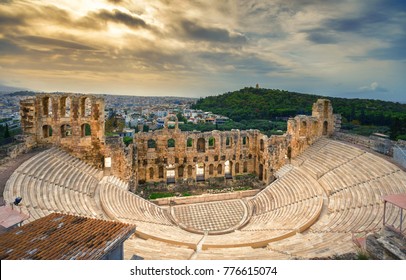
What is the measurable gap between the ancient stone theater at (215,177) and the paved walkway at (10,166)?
15.4 inches

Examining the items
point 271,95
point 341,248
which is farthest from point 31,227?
point 271,95

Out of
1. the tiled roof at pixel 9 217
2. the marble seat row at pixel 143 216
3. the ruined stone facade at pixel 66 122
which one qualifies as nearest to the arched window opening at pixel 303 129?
the marble seat row at pixel 143 216

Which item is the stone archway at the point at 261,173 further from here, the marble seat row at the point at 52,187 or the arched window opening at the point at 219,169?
the marble seat row at the point at 52,187

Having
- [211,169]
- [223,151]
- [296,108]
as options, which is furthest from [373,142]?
[296,108]

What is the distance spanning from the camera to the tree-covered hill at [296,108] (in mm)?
50325

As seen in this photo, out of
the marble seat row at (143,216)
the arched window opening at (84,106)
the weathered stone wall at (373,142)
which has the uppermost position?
the arched window opening at (84,106)

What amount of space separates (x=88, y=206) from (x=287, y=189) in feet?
52.9

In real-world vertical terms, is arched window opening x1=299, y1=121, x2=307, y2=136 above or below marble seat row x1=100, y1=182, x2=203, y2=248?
above

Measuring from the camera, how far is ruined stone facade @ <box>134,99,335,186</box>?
29844mm

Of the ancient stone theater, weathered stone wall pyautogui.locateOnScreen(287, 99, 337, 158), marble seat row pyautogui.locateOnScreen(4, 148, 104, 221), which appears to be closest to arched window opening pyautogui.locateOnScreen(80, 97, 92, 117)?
the ancient stone theater

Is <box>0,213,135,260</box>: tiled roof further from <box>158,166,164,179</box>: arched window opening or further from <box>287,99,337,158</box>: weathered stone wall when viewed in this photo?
<box>287,99,337,158</box>: weathered stone wall

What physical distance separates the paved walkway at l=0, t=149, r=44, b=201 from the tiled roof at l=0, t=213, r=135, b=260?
25.6ft

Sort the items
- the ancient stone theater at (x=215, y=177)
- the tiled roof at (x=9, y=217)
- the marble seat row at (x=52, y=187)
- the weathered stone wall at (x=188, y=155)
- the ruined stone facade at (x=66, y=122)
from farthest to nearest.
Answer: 1. the weathered stone wall at (x=188, y=155)
2. the ruined stone facade at (x=66, y=122)
3. the marble seat row at (x=52, y=187)
4. the ancient stone theater at (x=215, y=177)
5. the tiled roof at (x=9, y=217)
